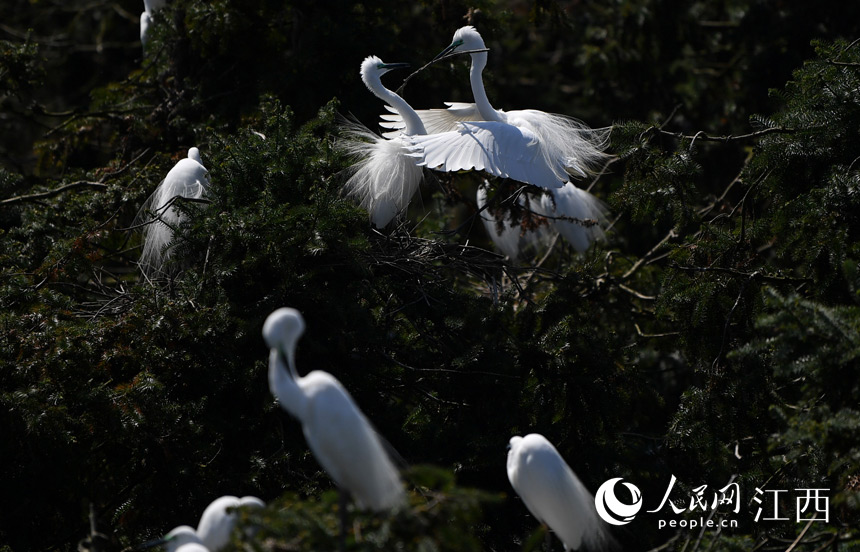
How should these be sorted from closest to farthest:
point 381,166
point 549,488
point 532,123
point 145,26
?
point 549,488 < point 381,166 < point 532,123 < point 145,26

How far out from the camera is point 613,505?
328cm

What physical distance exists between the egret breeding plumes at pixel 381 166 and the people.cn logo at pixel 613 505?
→ 173 cm

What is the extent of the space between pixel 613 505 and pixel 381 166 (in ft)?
6.49

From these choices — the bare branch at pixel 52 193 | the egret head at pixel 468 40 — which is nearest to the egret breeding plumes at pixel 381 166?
the egret head at pixel 468 40

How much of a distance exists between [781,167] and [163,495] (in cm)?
277

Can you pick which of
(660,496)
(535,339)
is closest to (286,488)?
(535,339)

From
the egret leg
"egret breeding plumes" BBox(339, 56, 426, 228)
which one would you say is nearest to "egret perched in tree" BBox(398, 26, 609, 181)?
"egret breeding plumes" BBox(339, 56, 426, 228)

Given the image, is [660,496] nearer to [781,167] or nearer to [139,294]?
[781,167]

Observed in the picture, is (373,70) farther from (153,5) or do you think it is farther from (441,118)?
(153,5)

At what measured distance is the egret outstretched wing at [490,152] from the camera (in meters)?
3.78

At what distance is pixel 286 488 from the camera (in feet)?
10.5

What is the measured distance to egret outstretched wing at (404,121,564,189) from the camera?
3783 millimetres

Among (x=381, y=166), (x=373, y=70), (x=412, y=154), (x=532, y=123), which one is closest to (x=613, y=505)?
(x=412, y=154)

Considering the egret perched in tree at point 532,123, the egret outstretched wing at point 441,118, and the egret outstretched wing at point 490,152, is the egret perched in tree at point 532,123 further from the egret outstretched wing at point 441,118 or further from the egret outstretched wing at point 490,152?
the egret outstretched wing at point 490,152
